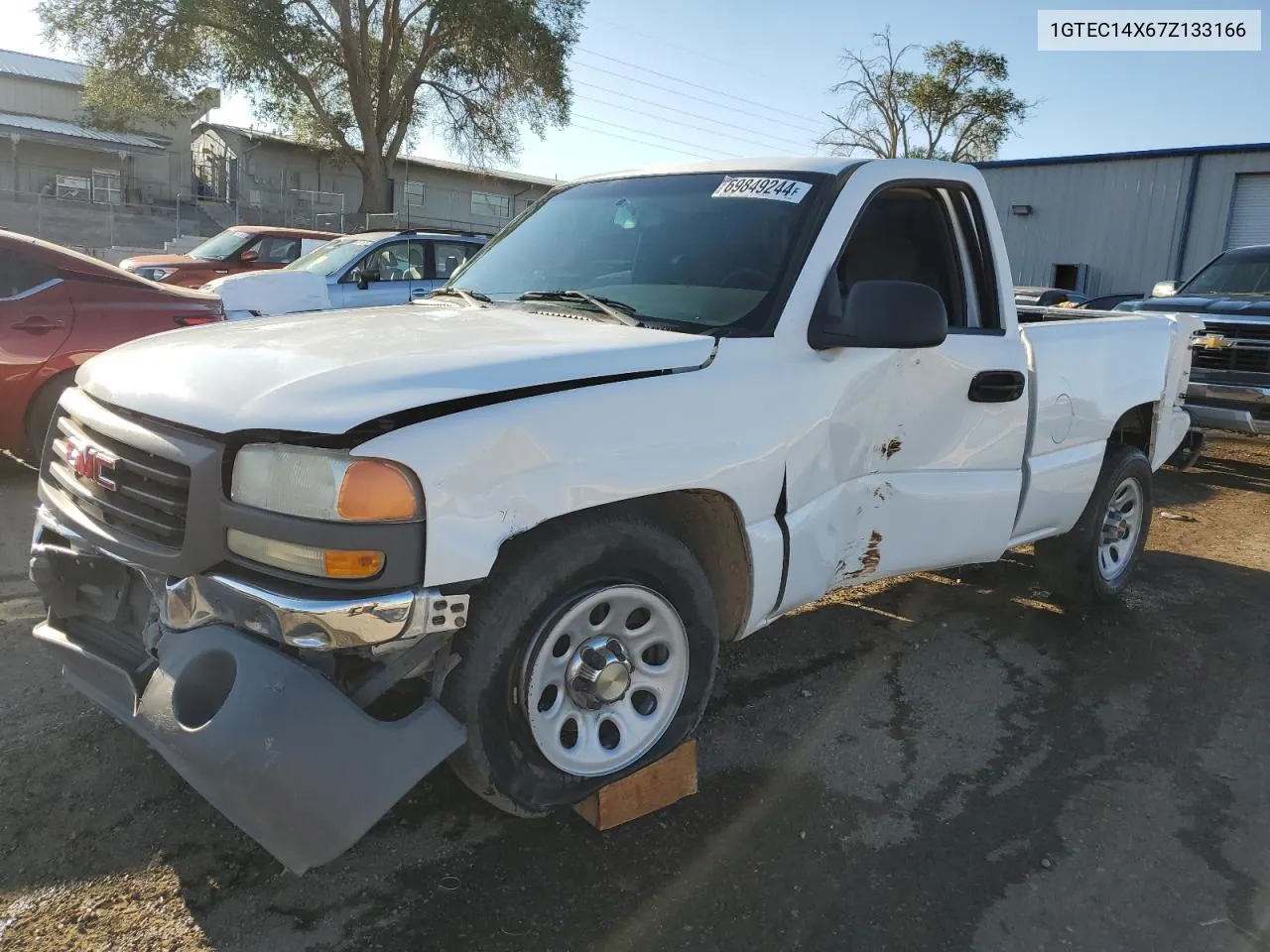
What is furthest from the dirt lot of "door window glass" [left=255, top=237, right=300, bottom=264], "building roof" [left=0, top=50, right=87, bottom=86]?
"building roof" [left=0, top=50, right=87, bottom=86]

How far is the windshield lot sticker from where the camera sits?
333cm

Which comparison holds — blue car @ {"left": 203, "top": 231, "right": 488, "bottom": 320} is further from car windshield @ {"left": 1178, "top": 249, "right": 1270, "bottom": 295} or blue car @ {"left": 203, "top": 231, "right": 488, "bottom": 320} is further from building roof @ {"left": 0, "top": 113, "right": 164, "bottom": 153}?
building roof @ {"left": 0, "top": 113, "right": 164, "bottom": 153}

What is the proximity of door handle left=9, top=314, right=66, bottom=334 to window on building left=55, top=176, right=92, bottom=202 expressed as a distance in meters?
31.1

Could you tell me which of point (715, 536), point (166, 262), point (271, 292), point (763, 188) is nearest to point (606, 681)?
point (715, 536)

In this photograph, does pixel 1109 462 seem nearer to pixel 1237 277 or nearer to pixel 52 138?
pixel 1237 277

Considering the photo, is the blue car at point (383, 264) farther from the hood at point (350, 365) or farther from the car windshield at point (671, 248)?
the hood at point (350, 365)

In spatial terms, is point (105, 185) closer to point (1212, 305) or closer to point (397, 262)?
point (397, 262)

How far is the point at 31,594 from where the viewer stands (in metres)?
4.44

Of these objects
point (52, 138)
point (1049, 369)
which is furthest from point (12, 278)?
point (52, 138)

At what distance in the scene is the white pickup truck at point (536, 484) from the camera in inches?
86.1

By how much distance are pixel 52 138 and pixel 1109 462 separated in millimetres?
38464

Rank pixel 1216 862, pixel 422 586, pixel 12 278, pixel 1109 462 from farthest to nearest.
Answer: pixel 12 278, pixel 1109 462, pixel 1216 862, pixel 422 586

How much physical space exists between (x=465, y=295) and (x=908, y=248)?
1.75 metres

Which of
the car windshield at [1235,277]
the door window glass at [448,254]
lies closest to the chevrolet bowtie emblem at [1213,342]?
the car windshield at [1235,277]
